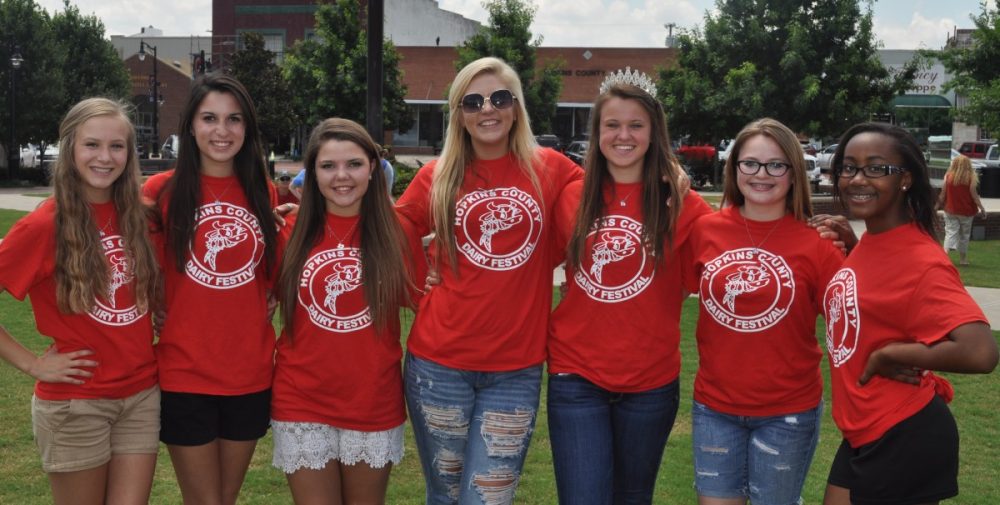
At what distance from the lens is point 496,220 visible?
366 centimetres

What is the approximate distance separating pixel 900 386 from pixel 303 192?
2269mm

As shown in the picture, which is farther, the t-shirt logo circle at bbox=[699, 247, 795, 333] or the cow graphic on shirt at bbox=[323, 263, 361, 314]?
the cow graphic on shirt at bbox=[323, 263, 361, 314]

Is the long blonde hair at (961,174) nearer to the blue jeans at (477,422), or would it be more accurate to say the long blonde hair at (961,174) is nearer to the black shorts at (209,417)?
the blue jeans at (477,422)

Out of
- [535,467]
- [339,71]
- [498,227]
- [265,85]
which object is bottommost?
[535,467]

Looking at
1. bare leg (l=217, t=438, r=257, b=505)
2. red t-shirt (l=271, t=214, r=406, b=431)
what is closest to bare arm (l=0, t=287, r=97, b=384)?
bare leg (l=217, t=438, r=257, b=505)

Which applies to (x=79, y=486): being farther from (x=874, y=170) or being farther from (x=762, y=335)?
(x=874, y=170)

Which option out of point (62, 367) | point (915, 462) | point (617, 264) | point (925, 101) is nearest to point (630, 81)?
point (617, 264)

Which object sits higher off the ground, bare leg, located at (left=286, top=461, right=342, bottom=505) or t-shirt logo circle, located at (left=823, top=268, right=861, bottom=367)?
t-shirt logo circle, located at (left=823, top=268, right=861, bottom=367)

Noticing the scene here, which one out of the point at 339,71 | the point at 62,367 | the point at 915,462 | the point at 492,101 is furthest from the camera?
the point at 339,71

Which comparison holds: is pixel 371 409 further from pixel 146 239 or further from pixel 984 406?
pixel 984 406

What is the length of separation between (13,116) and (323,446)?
3163 centimetres

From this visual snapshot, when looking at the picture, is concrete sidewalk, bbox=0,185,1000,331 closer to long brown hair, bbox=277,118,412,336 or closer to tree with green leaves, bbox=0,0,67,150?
tree with green leaves, bbox=0,0,67,150

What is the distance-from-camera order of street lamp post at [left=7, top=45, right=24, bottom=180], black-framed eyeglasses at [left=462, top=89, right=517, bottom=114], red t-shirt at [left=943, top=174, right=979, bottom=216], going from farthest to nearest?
1. street lamp post at [left=7, top=45, right=24, bottom=180]
2. red t-shirt at [left=943, top=174, right=979, bottom=216]
3. black-framed eyeglasses at [left=462, top=89, right=517, bottom=114]

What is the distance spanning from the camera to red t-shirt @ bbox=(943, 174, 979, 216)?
46.7 ft
